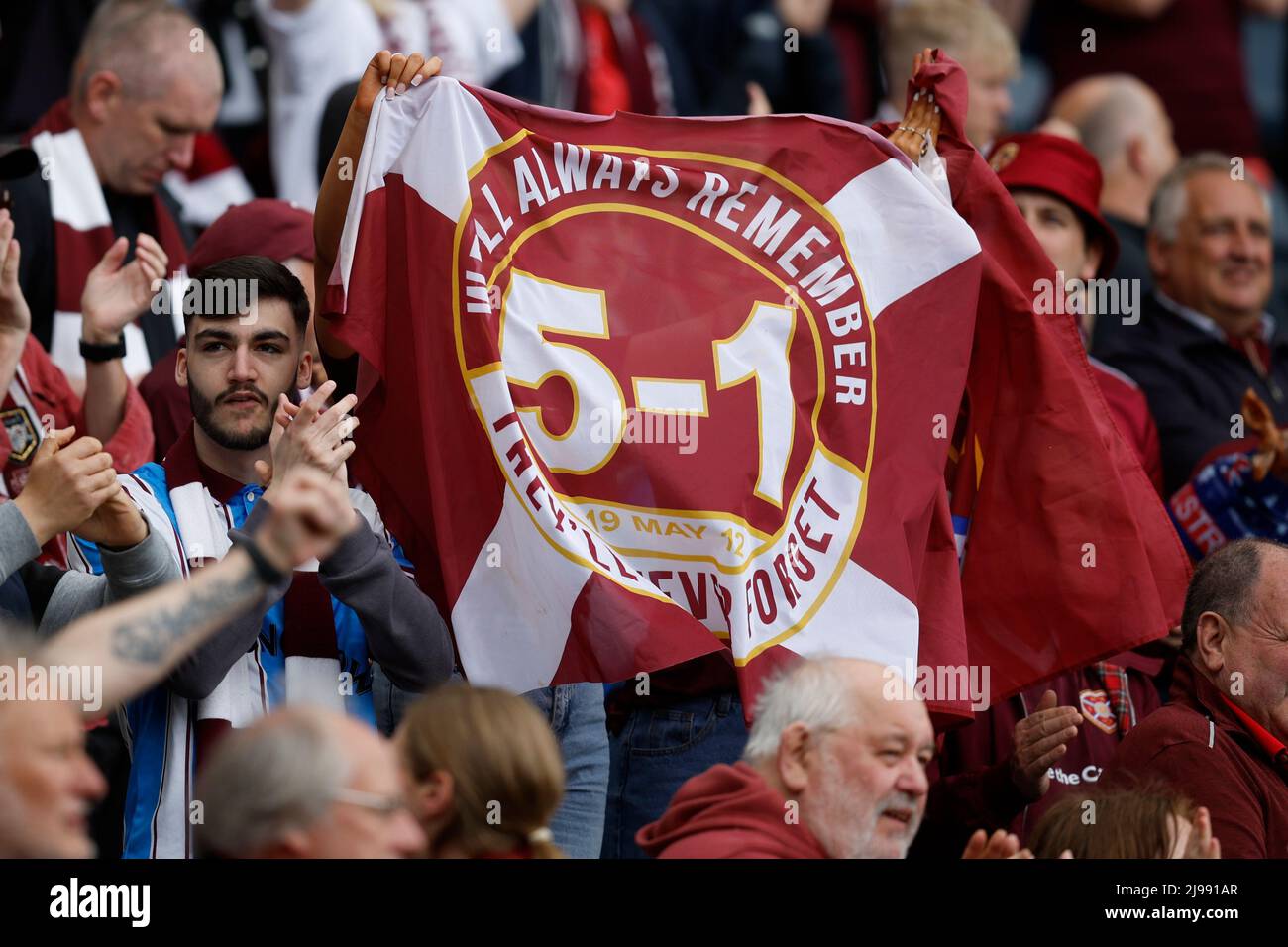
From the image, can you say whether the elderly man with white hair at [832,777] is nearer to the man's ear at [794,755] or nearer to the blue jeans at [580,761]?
the man's ear at [794,755]

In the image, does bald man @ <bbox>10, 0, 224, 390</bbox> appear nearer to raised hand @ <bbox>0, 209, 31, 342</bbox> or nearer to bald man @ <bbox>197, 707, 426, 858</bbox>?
raised hand @ <bbox>0, 209, 31, 342</bbox>

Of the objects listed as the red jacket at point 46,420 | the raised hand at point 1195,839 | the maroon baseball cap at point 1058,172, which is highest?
the maroon baseball cap at point 1058,172

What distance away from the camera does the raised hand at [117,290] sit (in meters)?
6.17

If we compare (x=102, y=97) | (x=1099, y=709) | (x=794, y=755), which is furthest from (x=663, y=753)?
(x=102, y=97)

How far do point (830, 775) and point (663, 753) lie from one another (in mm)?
899

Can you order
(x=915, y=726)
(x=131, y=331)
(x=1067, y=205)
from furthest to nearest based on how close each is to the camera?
(x=1067, y=205)
(x=131, y=331)
(x=915, y=726)

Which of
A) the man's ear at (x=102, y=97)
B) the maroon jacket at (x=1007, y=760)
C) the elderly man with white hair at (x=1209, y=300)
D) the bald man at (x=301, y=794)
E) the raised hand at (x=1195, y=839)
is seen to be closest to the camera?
the bald man at (x=301, y=794)

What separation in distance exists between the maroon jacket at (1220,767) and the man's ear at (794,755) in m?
1.06

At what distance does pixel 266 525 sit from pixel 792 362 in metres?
2.20

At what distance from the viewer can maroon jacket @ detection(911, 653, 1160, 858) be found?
229 inches

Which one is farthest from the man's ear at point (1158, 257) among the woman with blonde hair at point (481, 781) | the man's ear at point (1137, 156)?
the woman with blonde hair at point (481, 781)

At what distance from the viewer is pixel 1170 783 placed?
544cm
